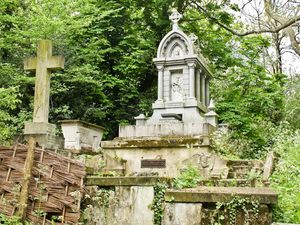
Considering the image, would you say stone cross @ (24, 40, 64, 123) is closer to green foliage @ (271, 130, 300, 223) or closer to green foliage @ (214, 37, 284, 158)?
green foliage @ (271, 130, 300, 223)

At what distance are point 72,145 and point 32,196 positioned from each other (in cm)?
608

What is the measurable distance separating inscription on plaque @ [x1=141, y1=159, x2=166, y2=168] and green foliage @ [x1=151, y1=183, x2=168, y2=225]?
4461 mm

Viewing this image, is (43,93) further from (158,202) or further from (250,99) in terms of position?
(250,99)

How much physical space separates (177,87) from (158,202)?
23.8 feet

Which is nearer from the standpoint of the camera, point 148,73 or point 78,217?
point 78,217

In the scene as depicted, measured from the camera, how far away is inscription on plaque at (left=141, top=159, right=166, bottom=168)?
8492mm

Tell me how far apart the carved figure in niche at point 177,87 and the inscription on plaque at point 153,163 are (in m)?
2.90

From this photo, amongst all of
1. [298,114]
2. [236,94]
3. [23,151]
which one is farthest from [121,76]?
[23,151]

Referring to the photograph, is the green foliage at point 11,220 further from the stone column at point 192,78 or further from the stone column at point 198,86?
the stone column at point 198,86

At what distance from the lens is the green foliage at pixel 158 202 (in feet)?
12.7

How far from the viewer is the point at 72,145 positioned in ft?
33.3

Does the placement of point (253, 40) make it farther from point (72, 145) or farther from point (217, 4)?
point (72, 145)

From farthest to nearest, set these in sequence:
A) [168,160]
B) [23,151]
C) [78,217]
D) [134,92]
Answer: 1. [134,92]
2. [168,160]
3. [23,151]
4. [78,217]

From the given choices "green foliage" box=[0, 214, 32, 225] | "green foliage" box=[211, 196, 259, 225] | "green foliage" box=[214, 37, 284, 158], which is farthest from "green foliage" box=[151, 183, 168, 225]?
"green foliage" box=[214, 37, 284, 158]
